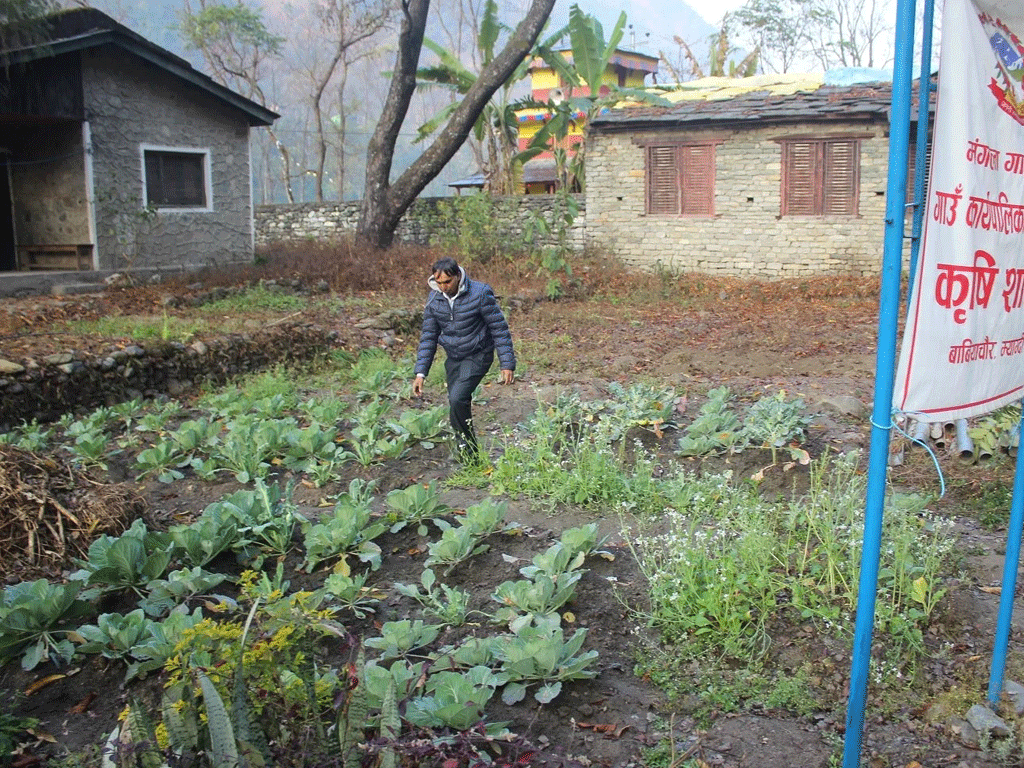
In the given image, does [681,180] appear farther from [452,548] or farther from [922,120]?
[922,120]

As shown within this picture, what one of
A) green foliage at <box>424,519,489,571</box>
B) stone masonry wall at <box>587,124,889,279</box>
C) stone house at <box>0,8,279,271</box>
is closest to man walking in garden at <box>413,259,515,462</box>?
green foliage at <box>424,519,489,571</box>

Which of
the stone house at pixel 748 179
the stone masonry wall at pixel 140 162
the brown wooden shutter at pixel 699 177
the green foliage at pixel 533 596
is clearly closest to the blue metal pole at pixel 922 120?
the green foliage at pixel 533 596

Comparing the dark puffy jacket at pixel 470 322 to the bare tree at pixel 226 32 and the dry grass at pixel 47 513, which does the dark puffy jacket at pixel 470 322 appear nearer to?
the dry grass at pixel 47 513

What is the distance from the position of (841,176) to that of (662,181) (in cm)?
385

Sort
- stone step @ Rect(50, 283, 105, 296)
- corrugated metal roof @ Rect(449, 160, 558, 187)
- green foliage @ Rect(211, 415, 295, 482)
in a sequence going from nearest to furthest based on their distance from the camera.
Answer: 1. green foliage @ Rect(211, 415, 295, 482)
2. stone step @ Rect(50, 283, 105, 296)
3. corrugated metal roof @ Rect(449, 160, 558, 187)

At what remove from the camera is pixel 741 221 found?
19422 mm

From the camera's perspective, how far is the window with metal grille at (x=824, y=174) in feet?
60.5

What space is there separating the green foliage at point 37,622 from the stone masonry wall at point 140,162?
546 inches

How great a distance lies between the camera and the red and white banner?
2.39 meters

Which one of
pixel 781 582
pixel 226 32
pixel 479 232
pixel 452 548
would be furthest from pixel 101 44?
pixel 226 32

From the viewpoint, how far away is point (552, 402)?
8477 millimetres

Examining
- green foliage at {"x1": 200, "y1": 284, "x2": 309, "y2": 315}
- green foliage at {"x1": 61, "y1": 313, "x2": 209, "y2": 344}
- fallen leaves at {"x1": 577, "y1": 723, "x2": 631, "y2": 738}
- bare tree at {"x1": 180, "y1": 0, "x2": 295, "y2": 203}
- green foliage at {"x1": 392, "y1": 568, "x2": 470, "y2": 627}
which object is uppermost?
bare tree at {"x1": 180, "y1": 0, "x2": 295, "y2": 203}

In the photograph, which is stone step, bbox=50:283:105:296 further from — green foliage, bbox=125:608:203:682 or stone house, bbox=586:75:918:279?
green foliage, bbox=125:608:203:682

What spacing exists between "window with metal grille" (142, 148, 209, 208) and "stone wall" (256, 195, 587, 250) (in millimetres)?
4974
